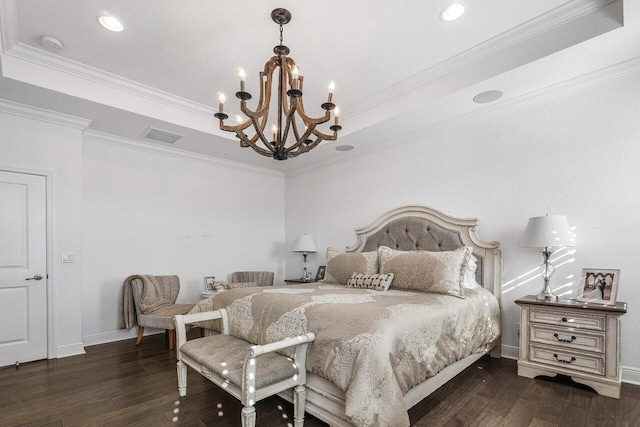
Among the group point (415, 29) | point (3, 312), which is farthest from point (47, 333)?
point (415, 29)

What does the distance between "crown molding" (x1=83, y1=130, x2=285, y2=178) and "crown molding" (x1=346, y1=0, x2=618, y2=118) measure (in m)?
2.47

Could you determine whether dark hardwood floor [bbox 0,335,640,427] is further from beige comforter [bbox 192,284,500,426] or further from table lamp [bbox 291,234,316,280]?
table lamp [bbox 291,234,316,280]

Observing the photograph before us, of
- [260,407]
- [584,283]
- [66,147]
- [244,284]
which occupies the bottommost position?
[260,407]

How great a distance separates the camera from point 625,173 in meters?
2.79

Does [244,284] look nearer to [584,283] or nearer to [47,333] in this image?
[47,333]

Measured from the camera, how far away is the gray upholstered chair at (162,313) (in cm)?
371

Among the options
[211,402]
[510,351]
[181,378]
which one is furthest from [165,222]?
[510,351]

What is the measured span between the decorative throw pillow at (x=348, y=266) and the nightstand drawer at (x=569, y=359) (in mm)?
1583

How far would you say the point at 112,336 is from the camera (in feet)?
13.3

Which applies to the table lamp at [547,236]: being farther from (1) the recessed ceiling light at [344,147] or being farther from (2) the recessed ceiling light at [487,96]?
(1) the recessed ceiling light at [344,147]

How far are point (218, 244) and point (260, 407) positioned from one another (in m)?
3.19

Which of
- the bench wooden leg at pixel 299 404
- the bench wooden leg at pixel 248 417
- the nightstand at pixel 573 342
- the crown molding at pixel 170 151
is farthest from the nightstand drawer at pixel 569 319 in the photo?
the crown molding at pixel 170 151

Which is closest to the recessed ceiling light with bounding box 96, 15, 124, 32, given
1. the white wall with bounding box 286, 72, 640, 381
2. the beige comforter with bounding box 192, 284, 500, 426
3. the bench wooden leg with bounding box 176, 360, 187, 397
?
the beige comforter with bounding box 192, 284, 500, 426

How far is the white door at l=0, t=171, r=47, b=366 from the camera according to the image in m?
3.24
